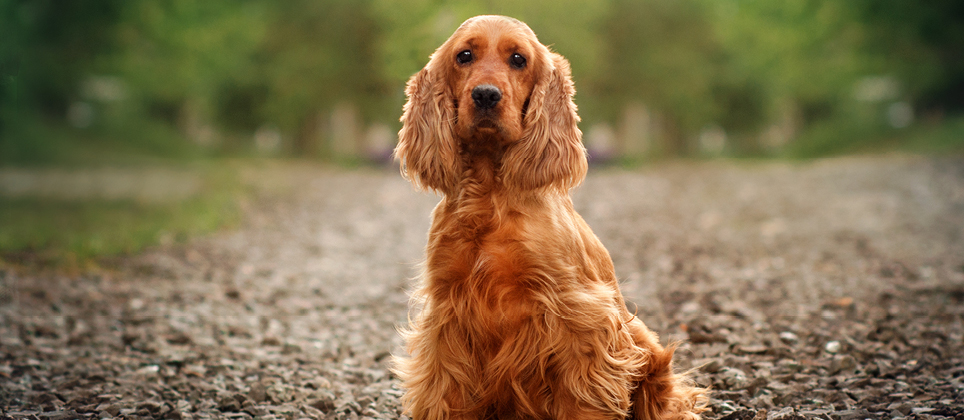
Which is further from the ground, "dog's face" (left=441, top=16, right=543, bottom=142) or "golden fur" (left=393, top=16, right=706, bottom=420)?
"dog's face" (left=441, top=16, right=543, bottom=142)

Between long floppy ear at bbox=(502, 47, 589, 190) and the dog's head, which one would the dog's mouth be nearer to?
the dog's head

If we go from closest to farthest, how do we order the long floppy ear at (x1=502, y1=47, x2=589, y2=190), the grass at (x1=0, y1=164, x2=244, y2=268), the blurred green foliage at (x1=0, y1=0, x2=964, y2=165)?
the long floppy ear at (x1=502, y1=47, x2=589, y2=190) < the grass at (x1=0, y1=164, x2=244, y2=268) < the blurred green foliage at (x1=0, y1=0, x2=964, y2=165)

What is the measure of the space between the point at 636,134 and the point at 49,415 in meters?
22.0

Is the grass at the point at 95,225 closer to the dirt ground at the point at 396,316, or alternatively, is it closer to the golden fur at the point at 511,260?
the dirt ground at the point at 396,316

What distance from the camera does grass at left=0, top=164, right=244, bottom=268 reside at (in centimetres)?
678

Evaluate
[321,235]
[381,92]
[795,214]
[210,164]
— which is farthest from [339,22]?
[795,214]

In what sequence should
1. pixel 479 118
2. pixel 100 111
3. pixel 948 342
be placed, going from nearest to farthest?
1. pixel 479 118
2. pixel 948 342
3. pixel 100 111

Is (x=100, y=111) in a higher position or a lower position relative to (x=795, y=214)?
higher

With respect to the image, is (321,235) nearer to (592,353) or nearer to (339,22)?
(592,353)

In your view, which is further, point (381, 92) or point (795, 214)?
point (381, 92)

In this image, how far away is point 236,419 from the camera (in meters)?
3.10

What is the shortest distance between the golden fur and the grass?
16.7 ft

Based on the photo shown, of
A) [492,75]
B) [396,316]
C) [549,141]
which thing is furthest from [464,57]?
[396,316]

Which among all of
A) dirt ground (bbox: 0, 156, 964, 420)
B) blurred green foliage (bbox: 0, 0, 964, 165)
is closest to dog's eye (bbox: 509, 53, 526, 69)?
dirt ground (bbox: 0, 156, 964, 420)
